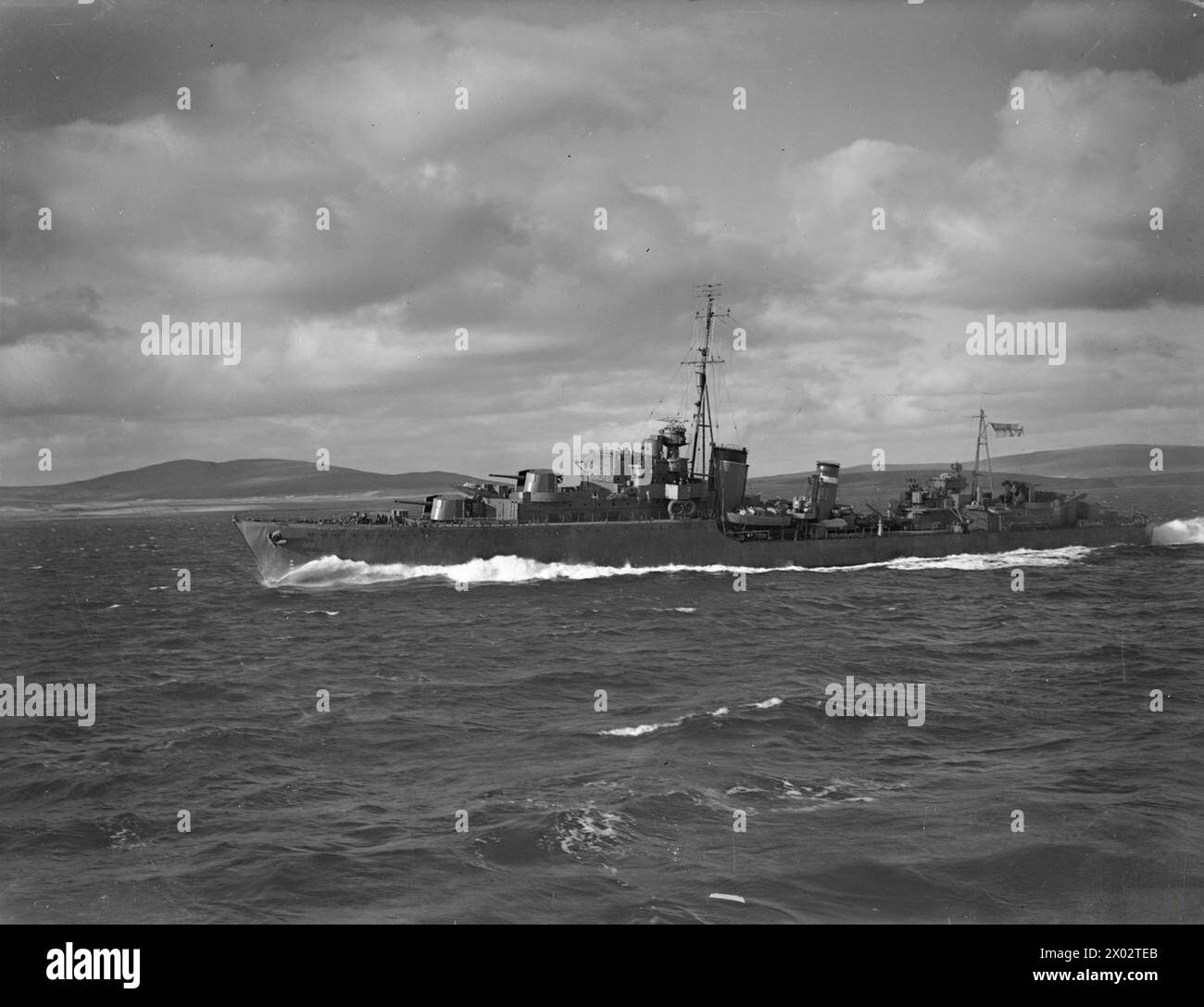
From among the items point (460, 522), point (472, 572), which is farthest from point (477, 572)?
point (460, 522)

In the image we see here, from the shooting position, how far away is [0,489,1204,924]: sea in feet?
38.9

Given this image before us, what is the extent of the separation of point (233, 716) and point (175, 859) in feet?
33.0

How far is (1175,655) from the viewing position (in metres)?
27.9

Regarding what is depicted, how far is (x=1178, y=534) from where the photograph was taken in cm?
7750

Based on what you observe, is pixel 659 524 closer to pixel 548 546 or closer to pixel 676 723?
pixel 548 546

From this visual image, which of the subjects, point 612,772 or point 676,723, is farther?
point 676,723

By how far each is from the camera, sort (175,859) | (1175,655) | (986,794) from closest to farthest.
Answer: (175,859)
(986,794)
(1175,655)

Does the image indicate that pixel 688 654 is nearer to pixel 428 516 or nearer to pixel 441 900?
pixel 441 900

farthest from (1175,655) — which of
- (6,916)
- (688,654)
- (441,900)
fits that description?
(6,916)

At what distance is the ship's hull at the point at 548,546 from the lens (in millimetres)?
50969

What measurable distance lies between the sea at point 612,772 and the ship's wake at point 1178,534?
43.9 meters

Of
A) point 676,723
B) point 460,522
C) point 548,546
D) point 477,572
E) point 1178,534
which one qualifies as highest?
point 460,522

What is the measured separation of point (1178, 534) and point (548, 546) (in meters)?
60.7

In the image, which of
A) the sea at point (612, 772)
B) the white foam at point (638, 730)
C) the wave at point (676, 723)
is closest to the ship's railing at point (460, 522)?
the sea at point (612, 772)
